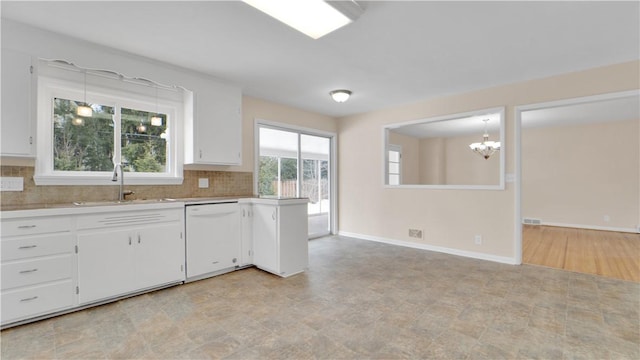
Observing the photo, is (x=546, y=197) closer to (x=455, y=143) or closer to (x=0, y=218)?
(x=455, y=143)

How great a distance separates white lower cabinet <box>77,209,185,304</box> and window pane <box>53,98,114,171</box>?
2.69 feet

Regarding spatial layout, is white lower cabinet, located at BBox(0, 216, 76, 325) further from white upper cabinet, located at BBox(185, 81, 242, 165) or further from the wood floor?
the wood floor

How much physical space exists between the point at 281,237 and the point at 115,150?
2.07 meters

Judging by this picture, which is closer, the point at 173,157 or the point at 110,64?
the point at 110,64

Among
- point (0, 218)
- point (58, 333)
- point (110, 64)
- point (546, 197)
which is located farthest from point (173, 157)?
point (546, 197)

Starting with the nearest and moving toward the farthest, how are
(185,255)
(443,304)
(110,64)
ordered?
(443,304)
(110,64)
(185,255)

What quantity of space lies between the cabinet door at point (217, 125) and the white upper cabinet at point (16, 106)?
1.40 meters

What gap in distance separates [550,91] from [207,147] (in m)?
4.29

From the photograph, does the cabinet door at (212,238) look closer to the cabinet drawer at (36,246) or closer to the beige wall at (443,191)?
the cabinet drawer at (36,246)

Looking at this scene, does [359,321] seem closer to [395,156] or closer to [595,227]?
[395,156]

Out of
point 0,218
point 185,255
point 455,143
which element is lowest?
point 185,255

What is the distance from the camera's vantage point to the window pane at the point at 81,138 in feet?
9.36

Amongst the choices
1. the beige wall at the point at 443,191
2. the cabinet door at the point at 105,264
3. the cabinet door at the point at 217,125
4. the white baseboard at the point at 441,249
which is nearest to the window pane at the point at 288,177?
the beige wall at the point at 443,191

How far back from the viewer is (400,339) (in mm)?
2049
